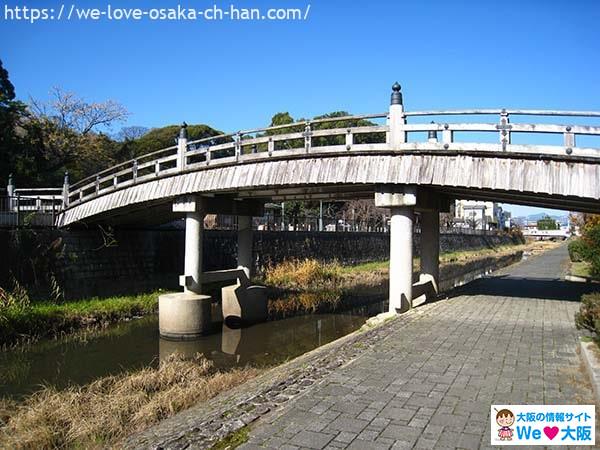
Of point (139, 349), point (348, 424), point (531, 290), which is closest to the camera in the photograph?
point (348, 424)

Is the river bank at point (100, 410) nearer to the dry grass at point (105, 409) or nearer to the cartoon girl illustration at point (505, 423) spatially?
the dry grass at point (105, 409)

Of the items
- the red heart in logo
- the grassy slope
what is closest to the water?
the grassy slope

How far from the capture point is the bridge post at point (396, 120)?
38.8 ft

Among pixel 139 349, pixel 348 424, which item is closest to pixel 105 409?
pixel 348 424

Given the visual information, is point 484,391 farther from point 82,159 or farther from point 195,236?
point 82,159

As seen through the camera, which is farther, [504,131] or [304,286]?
[304,286]

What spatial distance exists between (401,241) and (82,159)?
29.5m

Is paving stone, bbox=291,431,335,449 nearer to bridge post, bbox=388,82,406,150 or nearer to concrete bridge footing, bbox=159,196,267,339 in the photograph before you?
bridge post, bbox=388,82,406,150

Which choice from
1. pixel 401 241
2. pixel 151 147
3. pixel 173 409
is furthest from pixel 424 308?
pixel 151 147

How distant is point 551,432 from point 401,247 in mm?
7307

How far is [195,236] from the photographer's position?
1580 cm

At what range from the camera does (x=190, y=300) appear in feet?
48.1

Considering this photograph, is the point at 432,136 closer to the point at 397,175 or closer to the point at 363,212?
the point at 397,175

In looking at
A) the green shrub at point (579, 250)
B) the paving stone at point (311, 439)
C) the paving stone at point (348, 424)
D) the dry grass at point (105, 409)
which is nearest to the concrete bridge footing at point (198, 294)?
the dry grass at point (105, 409)
